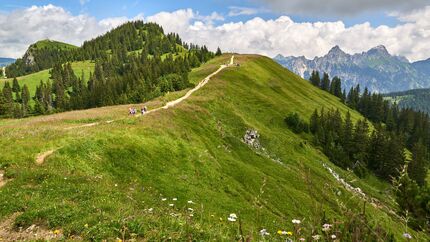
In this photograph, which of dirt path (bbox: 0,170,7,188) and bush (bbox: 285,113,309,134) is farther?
bush (bbox: 285,113,309,134)

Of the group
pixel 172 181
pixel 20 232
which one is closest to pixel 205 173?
pixel 172 181

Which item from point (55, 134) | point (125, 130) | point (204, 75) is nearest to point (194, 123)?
point (125, 130)

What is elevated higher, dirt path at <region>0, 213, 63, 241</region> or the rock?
dirt path at <region>0, 213, 63, 241</region>

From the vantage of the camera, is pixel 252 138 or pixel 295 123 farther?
pixel 295 123

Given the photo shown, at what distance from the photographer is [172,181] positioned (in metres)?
30.7

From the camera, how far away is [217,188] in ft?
117

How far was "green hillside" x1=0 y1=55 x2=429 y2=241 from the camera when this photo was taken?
7.64 metres

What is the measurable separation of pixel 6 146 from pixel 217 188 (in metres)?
19.2

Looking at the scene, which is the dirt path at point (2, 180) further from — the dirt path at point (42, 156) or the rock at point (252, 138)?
the rock at point (252, 138)

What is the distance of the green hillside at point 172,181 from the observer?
7.64 m

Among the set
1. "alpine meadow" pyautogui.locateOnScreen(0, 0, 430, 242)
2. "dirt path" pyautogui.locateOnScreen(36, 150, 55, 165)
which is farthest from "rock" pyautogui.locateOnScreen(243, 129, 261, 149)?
"dirt path" pyautogui.locateOnScreen(36, 150, 55, 165)

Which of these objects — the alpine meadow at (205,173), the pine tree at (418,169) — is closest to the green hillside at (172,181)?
the alpine meadow at (205,173)

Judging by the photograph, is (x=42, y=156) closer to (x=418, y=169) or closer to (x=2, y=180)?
(x=2, y=180)

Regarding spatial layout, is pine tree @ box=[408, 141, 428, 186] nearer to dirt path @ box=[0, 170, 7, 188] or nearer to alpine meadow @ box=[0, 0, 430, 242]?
alpine meadow @ box=[0, 0, 430, 242]
